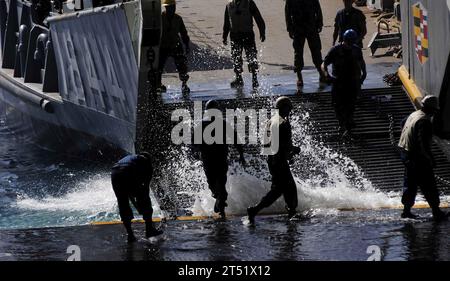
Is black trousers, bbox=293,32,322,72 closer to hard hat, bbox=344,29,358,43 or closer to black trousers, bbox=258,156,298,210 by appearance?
hard hat, bbox=344,29,358,43

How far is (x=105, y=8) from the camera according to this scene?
1889 centimetres

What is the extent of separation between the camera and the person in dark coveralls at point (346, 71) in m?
16.6

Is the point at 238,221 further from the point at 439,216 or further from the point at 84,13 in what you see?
the point at 84,13

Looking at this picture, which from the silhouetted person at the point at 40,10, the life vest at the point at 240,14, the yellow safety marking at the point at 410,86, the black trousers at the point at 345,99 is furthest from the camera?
the silhouetted person at the point at 40,10

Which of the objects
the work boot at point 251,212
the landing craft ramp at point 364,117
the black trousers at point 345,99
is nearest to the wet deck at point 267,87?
the landing craft ramp at point 364,117

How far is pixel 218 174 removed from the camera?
1412 centimetres

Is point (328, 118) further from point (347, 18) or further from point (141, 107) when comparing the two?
point (141, 107)

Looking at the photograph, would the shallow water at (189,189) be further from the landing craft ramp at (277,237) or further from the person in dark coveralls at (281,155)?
the person in dark coveralls at (281,155)

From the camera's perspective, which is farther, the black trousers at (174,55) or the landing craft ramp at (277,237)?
the black trousers at (174,55)

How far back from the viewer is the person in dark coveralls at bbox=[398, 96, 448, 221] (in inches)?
498

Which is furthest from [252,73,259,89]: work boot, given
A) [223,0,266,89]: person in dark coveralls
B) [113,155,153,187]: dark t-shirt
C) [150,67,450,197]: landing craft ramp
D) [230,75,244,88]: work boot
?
[113,155,153,187]: dark t-shirt

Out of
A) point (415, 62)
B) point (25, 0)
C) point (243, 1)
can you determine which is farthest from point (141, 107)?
point (25, 0)

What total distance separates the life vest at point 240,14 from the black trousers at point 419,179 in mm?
6372

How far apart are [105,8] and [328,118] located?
420 centimetres
